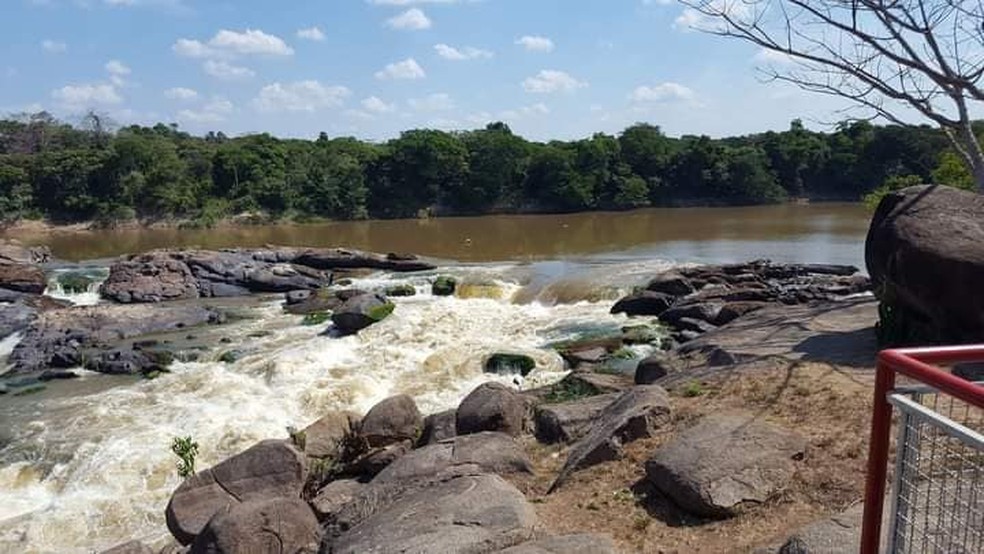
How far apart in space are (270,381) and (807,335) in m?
9.19

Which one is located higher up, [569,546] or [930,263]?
[930,263]

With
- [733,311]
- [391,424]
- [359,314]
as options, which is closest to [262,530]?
[391,424]

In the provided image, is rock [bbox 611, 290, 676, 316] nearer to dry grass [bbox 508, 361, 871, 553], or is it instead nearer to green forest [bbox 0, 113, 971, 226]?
dry grass [bbox 508, 361, 871, 553]

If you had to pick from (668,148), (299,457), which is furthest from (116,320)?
(668,148)

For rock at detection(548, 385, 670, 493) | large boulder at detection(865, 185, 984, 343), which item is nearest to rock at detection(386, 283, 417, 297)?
large boulder at detection(865, 185, 984, 343)

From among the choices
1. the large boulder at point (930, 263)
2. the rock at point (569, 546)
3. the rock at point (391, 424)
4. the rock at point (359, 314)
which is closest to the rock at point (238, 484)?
the rock at point (391, 424)

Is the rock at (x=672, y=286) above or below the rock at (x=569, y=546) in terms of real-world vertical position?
below

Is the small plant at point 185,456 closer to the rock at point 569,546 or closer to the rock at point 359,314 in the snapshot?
the rock at point 569,546

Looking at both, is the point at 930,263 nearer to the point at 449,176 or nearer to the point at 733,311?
the point at 733,311

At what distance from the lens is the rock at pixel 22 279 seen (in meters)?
24.5

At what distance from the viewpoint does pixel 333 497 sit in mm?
7832

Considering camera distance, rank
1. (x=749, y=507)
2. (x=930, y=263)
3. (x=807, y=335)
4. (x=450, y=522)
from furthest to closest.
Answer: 1. (x=807, y=335)
2. (x=930, y=263)
3. (x=450, y=522)
4. (x=749, y=507)

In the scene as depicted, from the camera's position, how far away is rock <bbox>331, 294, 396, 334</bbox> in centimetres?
1823

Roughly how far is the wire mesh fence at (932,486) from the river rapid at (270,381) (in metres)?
7.90
